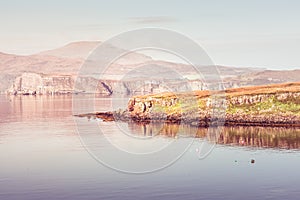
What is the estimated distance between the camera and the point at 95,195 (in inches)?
2997

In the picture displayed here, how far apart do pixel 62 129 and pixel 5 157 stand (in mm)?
58864

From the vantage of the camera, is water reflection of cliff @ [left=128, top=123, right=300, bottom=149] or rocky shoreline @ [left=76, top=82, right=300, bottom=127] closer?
water reflection of cliff @ [left=128, top=123, right=300, bottom=149]

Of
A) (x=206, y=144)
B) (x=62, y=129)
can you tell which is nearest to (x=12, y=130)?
(x=62, y=129)

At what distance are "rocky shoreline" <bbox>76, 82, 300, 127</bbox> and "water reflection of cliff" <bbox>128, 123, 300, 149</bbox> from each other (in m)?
11.1

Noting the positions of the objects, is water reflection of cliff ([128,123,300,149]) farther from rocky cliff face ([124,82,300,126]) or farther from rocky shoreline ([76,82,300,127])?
rocky cliff face ([124,82,300,126])

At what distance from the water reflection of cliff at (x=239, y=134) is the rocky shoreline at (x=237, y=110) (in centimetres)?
1109

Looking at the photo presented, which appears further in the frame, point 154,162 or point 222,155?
point 222,155

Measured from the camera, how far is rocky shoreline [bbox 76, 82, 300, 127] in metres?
170

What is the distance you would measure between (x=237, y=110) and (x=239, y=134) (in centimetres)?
3642

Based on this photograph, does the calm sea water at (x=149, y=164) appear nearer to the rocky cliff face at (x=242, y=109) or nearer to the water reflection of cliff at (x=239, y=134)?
the water reflection of cliff at (x=239, y=134)

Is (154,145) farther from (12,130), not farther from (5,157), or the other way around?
(12,130)

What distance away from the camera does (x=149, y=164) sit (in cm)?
10238

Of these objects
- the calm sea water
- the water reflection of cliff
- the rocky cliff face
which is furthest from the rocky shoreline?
the calm sea water

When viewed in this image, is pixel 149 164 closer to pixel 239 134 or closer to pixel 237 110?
pixel 239 134
